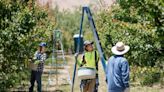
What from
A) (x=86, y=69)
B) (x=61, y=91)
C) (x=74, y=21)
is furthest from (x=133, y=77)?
(x=74, y=21)

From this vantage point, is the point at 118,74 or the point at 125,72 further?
the point at 118,74

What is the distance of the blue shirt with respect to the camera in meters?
9.19

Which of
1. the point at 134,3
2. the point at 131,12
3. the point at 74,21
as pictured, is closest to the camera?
the point at 134,3

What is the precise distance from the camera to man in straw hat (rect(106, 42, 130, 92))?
920 centimetres

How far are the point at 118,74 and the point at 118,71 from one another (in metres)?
0.06

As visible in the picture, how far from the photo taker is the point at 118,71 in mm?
9281

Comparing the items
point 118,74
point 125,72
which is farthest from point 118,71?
point 125,72

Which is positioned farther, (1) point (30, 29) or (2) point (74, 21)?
(2) point (74, 21)

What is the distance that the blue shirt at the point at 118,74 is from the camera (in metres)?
9.19

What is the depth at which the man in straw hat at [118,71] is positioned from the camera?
920cm

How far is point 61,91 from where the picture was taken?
1739 centimetres

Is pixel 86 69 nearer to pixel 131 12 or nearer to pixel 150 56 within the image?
pixel 150 56

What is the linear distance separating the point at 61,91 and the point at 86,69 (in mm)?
5971

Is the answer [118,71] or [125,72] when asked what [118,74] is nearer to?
[118,71]
